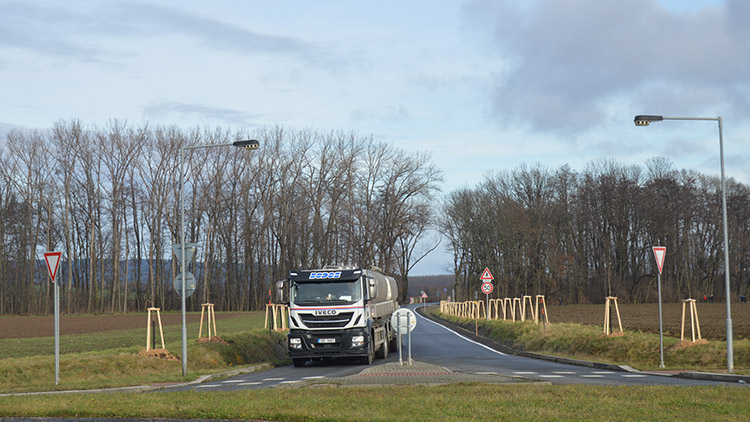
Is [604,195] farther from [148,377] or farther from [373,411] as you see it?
[373,411]

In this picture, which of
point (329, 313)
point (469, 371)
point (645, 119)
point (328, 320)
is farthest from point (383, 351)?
point (645, 119)

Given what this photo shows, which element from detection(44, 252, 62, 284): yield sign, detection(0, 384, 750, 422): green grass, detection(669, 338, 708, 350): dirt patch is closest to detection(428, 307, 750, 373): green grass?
detection(669, 338, 708, 350): dirt patch

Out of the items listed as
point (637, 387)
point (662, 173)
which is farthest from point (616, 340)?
point (662, 173)

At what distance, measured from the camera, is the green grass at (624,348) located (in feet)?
64.1

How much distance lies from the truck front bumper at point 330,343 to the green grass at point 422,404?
921 cm

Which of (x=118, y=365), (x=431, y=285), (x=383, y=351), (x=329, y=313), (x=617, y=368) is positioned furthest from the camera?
(x=431, y=285)

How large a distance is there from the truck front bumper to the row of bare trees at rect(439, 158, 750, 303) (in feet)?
173

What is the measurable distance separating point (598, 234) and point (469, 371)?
68.9 metres

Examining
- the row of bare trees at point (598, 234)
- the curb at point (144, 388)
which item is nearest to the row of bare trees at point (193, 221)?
the row of bare trees at point (598, 234)

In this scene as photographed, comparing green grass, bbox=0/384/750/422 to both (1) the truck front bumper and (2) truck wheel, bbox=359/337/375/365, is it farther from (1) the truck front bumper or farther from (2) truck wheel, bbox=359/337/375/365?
(2) truck wheel, bbox=359/337/375/365

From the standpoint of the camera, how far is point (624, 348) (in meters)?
23.0

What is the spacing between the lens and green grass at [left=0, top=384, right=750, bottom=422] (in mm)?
10633

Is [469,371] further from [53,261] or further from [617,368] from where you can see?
[53,261]

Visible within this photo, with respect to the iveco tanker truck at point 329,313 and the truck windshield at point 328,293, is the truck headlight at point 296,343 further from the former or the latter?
the truck windshield at point 328,293
